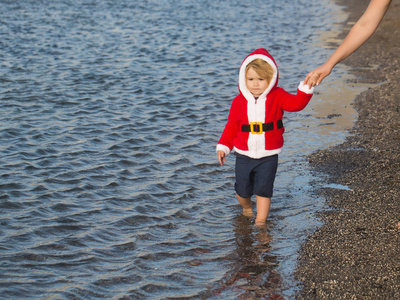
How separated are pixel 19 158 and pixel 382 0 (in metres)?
4.84

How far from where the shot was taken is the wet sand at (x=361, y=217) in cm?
398

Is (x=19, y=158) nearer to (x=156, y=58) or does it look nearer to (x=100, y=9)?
(x=156, y=58)

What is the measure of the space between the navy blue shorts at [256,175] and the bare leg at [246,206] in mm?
171

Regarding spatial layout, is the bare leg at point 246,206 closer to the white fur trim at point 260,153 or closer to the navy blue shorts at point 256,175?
the navy blue shorts at point 256,175

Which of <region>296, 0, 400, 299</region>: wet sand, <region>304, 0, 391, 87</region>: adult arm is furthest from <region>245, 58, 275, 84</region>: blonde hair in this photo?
<region>296, 0, 400, 299</region>: wet sand

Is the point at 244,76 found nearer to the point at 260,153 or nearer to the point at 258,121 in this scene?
the point at 258,121

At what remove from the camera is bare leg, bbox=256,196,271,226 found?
5133 mm

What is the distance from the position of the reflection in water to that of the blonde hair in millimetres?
Answer: 1415

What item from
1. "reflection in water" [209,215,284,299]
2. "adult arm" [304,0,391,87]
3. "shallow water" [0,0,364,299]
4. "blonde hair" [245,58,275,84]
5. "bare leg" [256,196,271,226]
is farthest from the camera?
"bare leg" [256,196,271,226]

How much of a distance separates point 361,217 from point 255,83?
1.59 metres

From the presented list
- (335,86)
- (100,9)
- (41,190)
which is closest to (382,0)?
(41,190)

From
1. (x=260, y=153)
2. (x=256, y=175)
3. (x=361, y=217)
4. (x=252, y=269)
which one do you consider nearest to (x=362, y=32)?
(x=260, y=153)

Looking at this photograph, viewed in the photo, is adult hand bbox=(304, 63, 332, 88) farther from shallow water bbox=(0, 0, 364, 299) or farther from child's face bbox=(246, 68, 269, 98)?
shallow water bbox=(0, 0, 364, 299)

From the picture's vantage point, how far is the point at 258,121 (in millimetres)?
4879
